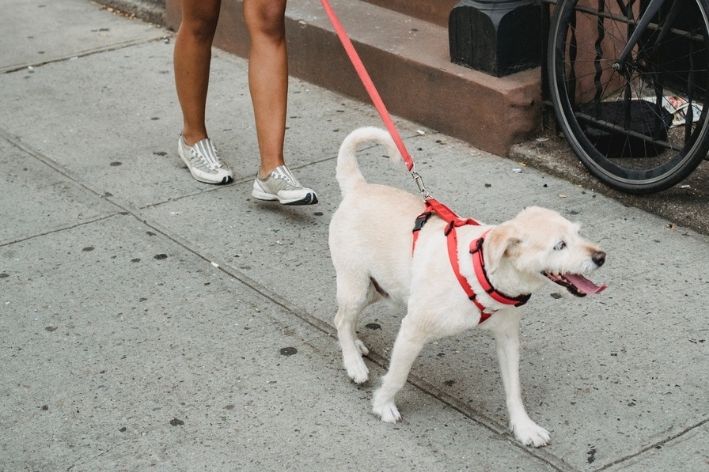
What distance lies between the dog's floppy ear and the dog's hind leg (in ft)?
2.02

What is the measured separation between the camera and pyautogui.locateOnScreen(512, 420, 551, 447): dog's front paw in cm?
352

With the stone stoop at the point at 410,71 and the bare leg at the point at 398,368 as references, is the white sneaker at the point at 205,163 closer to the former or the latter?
the stone stoop at the point at 410,71

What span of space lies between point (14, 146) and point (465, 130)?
96.4 inches

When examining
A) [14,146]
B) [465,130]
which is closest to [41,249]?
[14,146]

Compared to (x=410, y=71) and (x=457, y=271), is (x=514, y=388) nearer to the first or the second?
(x=457, y=271)

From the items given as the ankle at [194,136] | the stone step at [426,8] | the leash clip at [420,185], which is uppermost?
the leash clip at [420,185]

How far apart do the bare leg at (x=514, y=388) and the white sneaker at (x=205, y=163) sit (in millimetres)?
2362

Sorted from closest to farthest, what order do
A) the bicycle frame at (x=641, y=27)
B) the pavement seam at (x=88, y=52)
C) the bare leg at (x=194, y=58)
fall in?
the bicycle frame at (x=641, y=27) → the bare leg at (x=194, y=58) → the pavement seam at (x=88, y=52)

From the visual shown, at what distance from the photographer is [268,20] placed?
16.4 ft

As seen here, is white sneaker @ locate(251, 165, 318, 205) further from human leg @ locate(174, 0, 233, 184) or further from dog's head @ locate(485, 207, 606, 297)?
dog's head @ locate(485, 207, 606, 297)

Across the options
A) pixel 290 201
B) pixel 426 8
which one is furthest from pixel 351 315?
pixel 426 8

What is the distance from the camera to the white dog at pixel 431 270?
3201mm

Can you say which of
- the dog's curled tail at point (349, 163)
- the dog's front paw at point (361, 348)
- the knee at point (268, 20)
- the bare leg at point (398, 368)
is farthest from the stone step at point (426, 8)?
the bare leg at point (398, 368)

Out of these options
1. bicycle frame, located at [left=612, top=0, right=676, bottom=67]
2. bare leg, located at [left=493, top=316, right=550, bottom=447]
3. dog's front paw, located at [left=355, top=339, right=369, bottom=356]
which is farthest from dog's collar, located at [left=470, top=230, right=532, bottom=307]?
bicycle frame, located at [left=612, top=0, right=676, bottom=67]
